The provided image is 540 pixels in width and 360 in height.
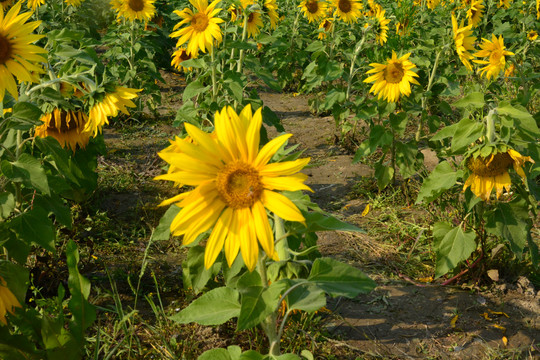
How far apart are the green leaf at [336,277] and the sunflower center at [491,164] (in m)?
1.17

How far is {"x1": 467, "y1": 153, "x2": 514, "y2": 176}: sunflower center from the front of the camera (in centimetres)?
245

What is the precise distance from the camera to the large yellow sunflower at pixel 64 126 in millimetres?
2456

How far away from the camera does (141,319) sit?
2.33 meters

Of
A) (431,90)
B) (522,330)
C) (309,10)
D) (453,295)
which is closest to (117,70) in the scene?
(309,10)

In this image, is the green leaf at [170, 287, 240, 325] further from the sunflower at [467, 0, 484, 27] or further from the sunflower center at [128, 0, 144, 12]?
the sunflower at [467, 0, 484, 27]

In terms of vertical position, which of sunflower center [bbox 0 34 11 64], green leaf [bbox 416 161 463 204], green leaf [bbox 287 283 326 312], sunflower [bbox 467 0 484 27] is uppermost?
sunflower center [bbox 0 34 11 64]

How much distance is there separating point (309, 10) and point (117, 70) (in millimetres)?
2420

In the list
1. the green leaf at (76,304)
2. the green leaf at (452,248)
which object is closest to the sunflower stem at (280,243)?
the green leaf at (76,304)

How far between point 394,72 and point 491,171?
1636mm

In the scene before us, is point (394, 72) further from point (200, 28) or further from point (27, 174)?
point (27, 174)

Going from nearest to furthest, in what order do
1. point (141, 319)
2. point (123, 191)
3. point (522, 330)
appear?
point (141, 319)
point (522, 330)
point (123, 191)

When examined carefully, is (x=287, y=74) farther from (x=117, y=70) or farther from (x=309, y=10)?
(x=117, y=70)

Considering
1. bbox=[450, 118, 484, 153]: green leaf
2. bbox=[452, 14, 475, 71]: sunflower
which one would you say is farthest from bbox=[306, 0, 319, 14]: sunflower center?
bbox=[450, 118, 484, 153]: green leaf

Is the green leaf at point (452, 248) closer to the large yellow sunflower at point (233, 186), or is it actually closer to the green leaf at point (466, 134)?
the green leaf at point (466, 134)
